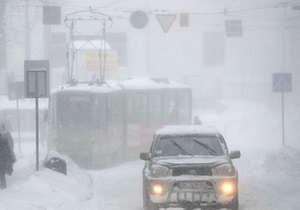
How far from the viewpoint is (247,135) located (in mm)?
40062

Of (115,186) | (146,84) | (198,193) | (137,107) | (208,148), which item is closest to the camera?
(198,193)

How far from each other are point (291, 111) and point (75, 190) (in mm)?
34348

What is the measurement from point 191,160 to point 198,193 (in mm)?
639

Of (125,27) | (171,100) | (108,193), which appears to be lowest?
(108,193)

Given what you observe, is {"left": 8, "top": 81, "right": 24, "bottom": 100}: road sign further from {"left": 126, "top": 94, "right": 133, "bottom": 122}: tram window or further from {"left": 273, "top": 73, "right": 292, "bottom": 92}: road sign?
{"left": 273, "top": 73, "right": 292, "bottom": 92}: road sign

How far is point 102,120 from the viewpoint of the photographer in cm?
2417

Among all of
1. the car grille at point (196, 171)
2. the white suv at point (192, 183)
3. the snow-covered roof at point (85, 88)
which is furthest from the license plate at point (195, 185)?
the snow-covered roof at point (85, 88)

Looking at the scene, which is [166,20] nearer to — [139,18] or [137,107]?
[139,18]

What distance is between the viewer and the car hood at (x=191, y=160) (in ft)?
42.3

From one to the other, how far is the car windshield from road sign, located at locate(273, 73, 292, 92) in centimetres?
1330

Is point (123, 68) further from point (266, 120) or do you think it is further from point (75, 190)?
point (75, 190)

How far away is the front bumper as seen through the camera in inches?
503

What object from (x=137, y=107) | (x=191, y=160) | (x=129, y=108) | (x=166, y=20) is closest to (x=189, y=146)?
(x=191, y=160)

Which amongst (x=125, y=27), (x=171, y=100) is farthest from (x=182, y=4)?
(x=171, y=100)
